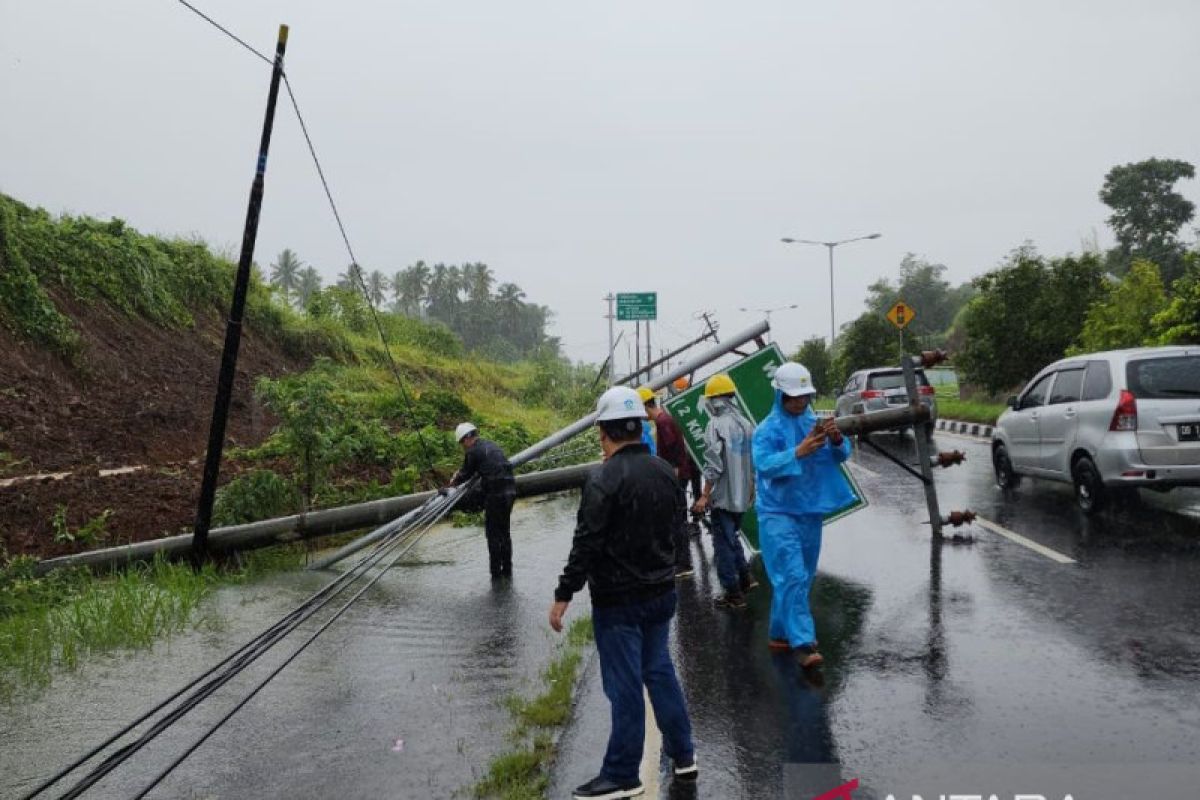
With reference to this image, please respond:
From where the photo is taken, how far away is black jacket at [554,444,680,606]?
13.4 feet

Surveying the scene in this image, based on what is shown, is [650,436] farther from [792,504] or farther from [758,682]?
Answer: [758,682]

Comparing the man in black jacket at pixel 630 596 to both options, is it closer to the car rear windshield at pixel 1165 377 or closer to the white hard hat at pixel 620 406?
the white hard hat at pixel 620 406

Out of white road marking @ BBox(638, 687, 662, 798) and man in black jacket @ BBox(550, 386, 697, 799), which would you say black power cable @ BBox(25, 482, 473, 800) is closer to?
man in black jacket @ BBox(550, 386, 697, 799)

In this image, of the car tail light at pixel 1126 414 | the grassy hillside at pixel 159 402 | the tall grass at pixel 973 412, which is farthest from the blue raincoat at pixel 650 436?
the tall grass at pixel 973 412

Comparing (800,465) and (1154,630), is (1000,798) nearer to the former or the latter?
(800,465)

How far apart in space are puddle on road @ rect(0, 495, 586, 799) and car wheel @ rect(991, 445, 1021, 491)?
681 centimetres

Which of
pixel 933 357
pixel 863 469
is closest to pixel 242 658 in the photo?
pixel 933 357

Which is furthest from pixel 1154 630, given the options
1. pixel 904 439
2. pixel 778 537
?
pixel 904 439

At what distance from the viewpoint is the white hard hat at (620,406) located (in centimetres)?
426

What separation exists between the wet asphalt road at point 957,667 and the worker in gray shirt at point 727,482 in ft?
1.10

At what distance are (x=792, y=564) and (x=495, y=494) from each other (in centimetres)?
428

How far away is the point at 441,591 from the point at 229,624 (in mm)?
1983

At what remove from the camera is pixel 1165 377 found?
928cm

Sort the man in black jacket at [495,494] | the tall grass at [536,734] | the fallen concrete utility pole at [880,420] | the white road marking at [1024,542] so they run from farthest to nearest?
1. the man in black jacket at [495,494]
2. the white road marking at [1024,542]
3. the fallen concrete utility pole at [880,420]
4. the tall grass at [536,734]
